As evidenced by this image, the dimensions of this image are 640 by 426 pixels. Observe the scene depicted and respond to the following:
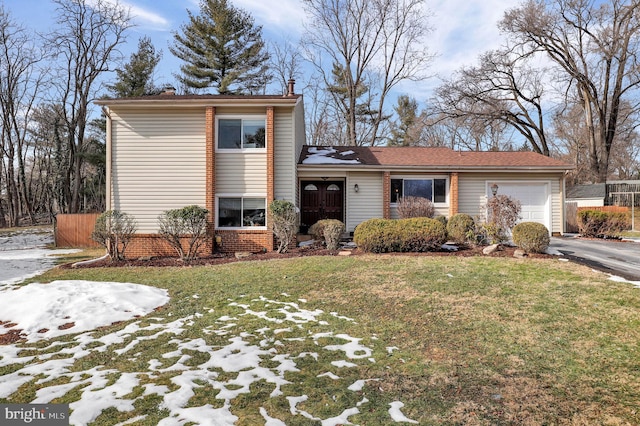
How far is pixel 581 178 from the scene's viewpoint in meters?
32.1

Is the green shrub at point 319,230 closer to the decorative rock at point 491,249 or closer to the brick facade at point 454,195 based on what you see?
the decorative rock at point 491,249

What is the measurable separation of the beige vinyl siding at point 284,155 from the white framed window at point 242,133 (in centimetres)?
46

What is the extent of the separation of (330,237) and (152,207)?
5.94 m

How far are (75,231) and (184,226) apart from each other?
8292mm

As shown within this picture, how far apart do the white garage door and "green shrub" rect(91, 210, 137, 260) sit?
13529 millimetres

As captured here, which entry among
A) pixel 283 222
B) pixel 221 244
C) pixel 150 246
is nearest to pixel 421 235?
pixel 283 222

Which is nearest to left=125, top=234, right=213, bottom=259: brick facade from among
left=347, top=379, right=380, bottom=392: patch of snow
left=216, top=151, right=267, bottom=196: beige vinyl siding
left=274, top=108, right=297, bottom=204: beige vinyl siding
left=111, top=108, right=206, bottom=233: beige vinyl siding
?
left=111, top=108, right=206, bottom=233: beige vinyl siding

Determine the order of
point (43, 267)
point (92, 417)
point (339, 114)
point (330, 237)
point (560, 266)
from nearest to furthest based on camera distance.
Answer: point (92, 417) < point (560, 266) < point (43, 267) < point (330, 237) < point (339, 114)

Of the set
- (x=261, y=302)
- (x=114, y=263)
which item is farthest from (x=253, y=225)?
(x=261, y=302)

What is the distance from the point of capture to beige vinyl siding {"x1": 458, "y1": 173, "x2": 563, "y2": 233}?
14.0 metres

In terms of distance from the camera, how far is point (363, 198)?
45.5 ft

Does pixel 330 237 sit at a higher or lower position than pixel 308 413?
higher

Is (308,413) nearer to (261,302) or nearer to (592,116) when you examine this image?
(261,302)

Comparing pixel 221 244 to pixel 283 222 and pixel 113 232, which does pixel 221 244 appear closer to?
pixel 283 222
